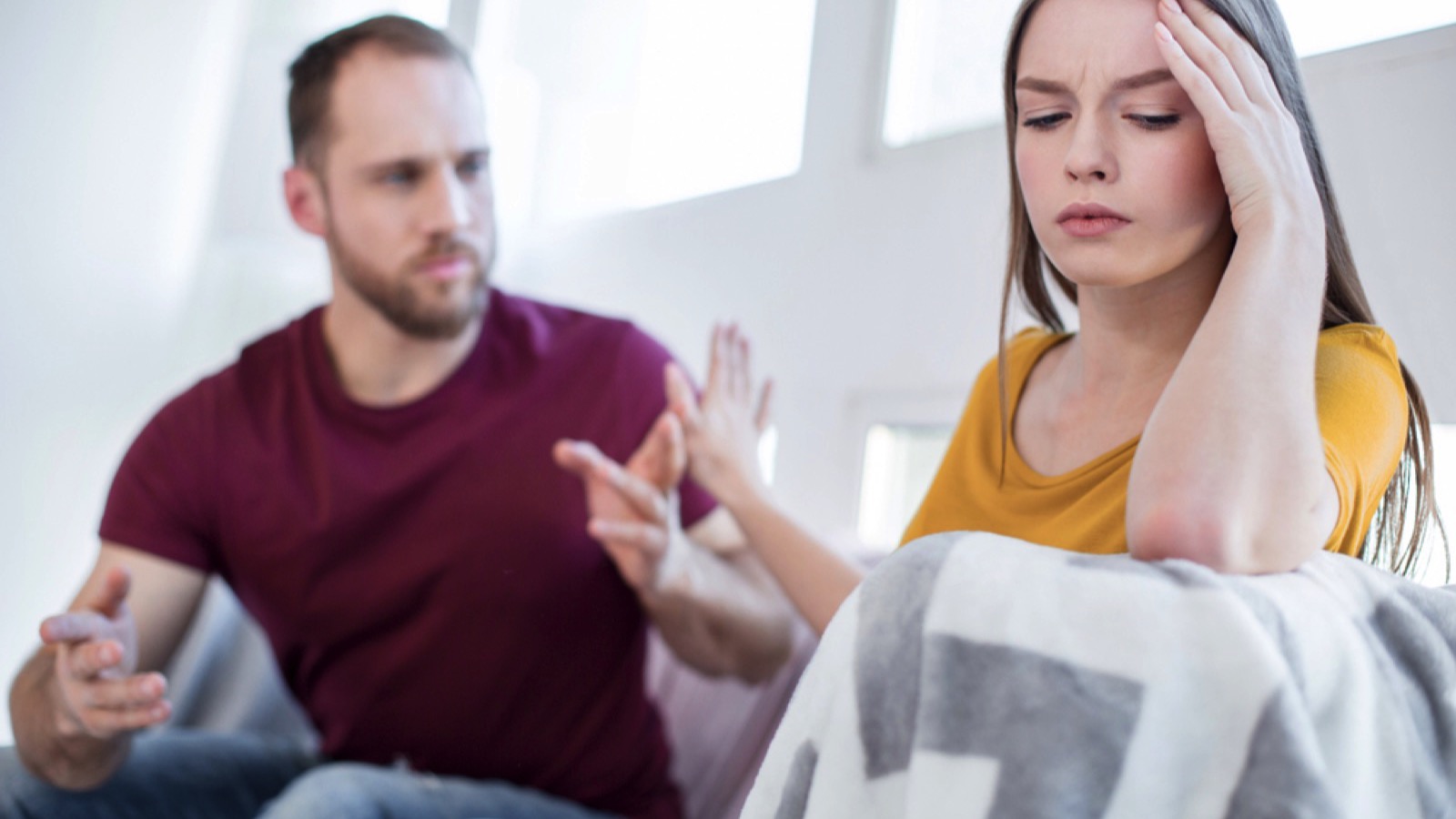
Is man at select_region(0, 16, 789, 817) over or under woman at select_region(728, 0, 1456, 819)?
under

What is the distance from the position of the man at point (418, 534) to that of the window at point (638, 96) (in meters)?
0.62

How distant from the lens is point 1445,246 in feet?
3.48

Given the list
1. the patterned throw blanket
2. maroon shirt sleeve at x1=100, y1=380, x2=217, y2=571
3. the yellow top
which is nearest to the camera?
the patterned throw blanket

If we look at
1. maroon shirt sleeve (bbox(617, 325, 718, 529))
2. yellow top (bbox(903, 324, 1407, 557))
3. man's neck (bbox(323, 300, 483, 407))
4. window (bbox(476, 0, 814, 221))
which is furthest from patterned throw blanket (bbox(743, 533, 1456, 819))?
window (bbox(476, 0, 814, 221))

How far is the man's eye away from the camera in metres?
0.81

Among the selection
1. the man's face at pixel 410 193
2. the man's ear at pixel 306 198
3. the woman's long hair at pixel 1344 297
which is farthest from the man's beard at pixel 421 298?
the woman's long hair at pixel 1344 297

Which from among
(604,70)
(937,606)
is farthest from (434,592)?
(604,70)

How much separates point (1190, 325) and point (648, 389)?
77 cm

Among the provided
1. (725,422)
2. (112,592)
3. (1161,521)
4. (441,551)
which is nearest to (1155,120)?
(1161,521)

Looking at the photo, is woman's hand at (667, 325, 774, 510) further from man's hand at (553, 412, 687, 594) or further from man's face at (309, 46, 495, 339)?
man's face at (309, 46, 495, 339)

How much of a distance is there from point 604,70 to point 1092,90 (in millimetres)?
1742

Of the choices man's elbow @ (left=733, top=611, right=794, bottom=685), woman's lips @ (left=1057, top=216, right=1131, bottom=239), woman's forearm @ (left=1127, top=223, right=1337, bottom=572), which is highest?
woman's lips @ (left=1057, top=216, right=1131, bottom=239)

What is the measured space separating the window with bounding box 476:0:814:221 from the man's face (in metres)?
0.57

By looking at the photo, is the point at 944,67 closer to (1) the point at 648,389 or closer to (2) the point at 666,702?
(1) the point at 648,389
